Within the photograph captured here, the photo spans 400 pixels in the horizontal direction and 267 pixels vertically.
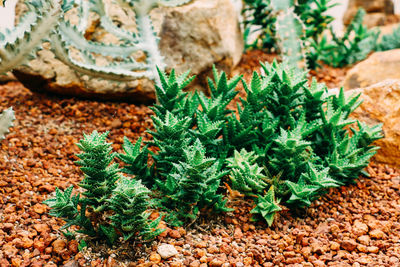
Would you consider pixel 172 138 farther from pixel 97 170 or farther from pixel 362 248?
pixel 362 248

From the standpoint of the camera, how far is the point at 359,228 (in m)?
2.43

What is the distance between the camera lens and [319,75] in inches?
168

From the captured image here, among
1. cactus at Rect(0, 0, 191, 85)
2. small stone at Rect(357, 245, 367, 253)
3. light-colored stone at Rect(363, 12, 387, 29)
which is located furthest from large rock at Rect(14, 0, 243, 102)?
light-colored stone at Rect(363, 12, 387, 29)

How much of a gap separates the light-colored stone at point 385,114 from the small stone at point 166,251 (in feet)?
5.78

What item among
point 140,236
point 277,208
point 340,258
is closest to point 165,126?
point 140,236

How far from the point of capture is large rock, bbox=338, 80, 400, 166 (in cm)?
307

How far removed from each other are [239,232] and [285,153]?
1.75ft

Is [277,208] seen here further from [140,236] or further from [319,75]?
[319,75]

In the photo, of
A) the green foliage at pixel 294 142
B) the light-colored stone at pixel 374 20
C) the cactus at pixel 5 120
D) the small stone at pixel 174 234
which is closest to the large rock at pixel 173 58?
the green foliage at pixel 294 142

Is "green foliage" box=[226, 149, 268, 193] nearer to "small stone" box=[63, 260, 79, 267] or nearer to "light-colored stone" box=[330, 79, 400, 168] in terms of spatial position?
"small stone" box=[63, 260, 79, 267]

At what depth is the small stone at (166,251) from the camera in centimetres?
212

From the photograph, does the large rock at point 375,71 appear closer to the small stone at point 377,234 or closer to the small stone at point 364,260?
the small stone at point 377,234

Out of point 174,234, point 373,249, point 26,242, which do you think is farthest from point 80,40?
point 373,249

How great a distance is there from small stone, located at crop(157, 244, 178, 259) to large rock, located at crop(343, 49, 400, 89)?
2.44 m
